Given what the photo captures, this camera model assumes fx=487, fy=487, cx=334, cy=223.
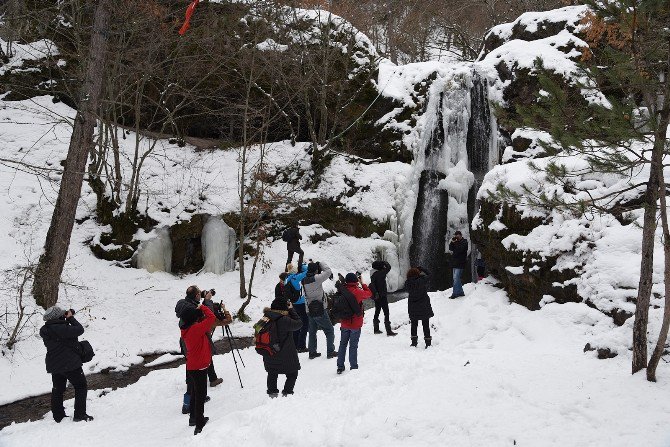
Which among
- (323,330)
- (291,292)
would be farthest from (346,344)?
(291,292)

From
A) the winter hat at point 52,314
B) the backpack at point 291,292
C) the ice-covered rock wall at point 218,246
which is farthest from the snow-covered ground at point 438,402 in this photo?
the ice-covered rock wall at point 218,246

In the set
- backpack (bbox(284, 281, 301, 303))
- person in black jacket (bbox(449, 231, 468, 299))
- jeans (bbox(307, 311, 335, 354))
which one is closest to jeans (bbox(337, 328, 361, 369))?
jeans (bbox(307, 311, 335, 354))

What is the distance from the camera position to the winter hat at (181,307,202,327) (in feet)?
18.3

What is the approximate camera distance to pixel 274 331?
5887mm

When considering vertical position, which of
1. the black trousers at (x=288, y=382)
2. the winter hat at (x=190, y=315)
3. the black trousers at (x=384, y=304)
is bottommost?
the black trousers at (x=288, y=382)

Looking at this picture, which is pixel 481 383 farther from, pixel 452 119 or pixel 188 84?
pixel 188 84

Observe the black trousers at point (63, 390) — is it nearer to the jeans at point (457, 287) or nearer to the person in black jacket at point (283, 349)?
the person in black jacket at point (283, 349)

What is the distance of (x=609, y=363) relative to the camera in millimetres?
6375

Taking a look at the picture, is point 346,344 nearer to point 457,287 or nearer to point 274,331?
point 274,331

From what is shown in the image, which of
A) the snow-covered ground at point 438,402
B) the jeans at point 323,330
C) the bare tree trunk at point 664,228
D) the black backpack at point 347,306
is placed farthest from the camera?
the jeans at point 323,330

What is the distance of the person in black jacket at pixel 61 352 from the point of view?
6.60 meters

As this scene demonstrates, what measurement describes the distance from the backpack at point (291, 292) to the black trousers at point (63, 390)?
10.7 feet

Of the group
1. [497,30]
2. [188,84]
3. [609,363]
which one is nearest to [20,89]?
[188,84]

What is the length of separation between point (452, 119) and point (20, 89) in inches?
601
